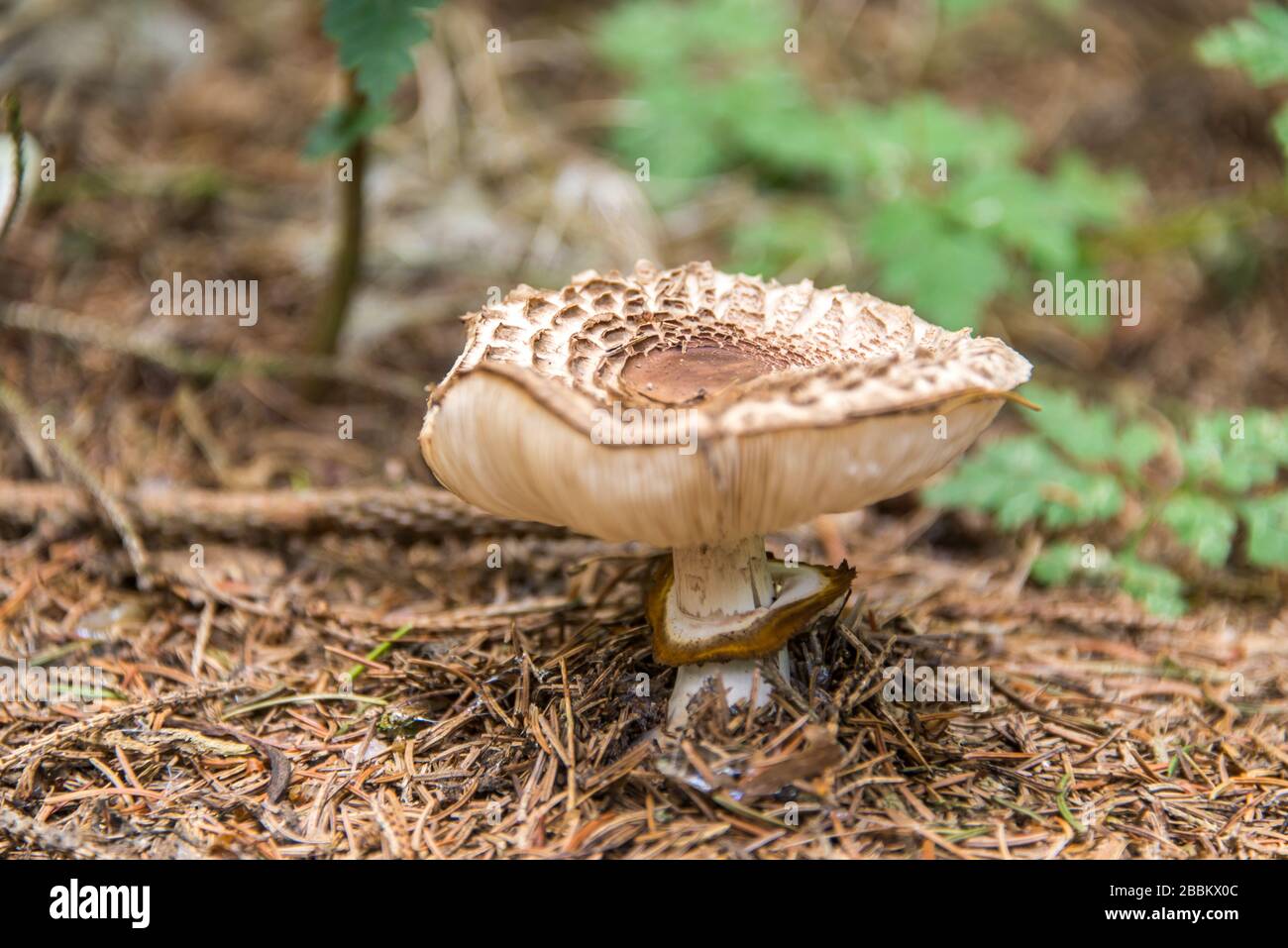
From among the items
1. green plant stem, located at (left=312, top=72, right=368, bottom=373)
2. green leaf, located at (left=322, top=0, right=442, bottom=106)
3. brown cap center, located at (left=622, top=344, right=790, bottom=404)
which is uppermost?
green leaf, located at (left=322, top=0, right=442, bottom=106)

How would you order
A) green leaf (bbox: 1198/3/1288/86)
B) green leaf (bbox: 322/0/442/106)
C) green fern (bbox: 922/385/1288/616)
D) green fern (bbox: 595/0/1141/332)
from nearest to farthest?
1. green leaf (bbox: 322/0/442/106)
2. green fern (bbox: 922/385/1288/616)
3. green leaf (bbox: 1198/3/1288/86)
4. green fern (bbox: 595/0/1141/332)

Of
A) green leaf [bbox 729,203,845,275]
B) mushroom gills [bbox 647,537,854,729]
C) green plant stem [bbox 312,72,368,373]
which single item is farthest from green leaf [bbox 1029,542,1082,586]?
green plant stem [bbox 312,72,368,373]

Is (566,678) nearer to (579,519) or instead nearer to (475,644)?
(475,644)

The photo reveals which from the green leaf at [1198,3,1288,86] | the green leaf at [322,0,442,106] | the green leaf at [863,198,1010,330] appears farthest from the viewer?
the green leaf at [863,198,1010,330]

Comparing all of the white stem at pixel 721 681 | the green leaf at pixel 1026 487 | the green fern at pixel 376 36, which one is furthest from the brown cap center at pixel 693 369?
the green leaf at pixel 1026 487

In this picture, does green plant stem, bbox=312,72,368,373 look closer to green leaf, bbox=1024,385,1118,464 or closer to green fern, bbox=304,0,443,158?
green fern, bbox=304,0,443,158

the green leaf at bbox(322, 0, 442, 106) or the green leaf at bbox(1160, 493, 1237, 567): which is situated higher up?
the green leaf at bbox(322, 0, 442, 106)

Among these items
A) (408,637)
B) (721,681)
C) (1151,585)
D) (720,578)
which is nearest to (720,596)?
(720,578)

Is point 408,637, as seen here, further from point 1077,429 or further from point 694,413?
point 1077,429
